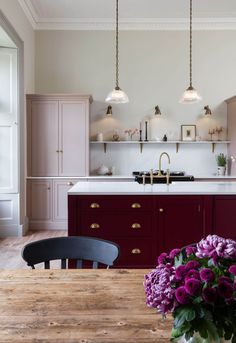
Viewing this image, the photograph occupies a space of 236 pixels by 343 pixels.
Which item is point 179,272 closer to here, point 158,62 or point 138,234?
point 138,234

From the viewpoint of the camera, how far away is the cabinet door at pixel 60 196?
5711 millimetres

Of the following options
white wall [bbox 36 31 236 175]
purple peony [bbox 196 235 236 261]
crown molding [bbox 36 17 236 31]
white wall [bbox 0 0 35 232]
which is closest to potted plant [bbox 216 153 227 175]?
white wall [bbox 36 31 236 175]

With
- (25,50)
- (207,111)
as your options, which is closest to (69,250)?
(25,50)

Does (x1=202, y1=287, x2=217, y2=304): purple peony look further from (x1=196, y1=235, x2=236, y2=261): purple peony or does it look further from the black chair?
the black chair

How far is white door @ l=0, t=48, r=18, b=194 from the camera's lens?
17.2ft

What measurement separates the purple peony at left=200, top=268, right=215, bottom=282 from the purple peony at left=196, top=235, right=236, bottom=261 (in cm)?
7

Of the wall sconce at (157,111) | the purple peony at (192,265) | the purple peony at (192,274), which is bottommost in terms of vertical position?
the purple peony at (192,274)

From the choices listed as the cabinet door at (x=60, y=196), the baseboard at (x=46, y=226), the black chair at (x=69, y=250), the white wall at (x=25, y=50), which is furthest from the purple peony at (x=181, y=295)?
the baseboard at (x=46, y=226)

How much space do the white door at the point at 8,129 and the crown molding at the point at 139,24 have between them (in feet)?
4.99

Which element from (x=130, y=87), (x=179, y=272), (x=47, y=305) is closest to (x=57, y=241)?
(x=47, y=305)

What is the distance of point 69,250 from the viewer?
188cm

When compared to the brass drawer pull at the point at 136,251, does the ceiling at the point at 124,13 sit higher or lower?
higher

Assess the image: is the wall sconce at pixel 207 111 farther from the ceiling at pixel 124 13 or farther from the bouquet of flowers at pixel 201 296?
the bouquet of flowers at pixel 201 296

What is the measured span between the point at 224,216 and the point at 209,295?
2.93 m
